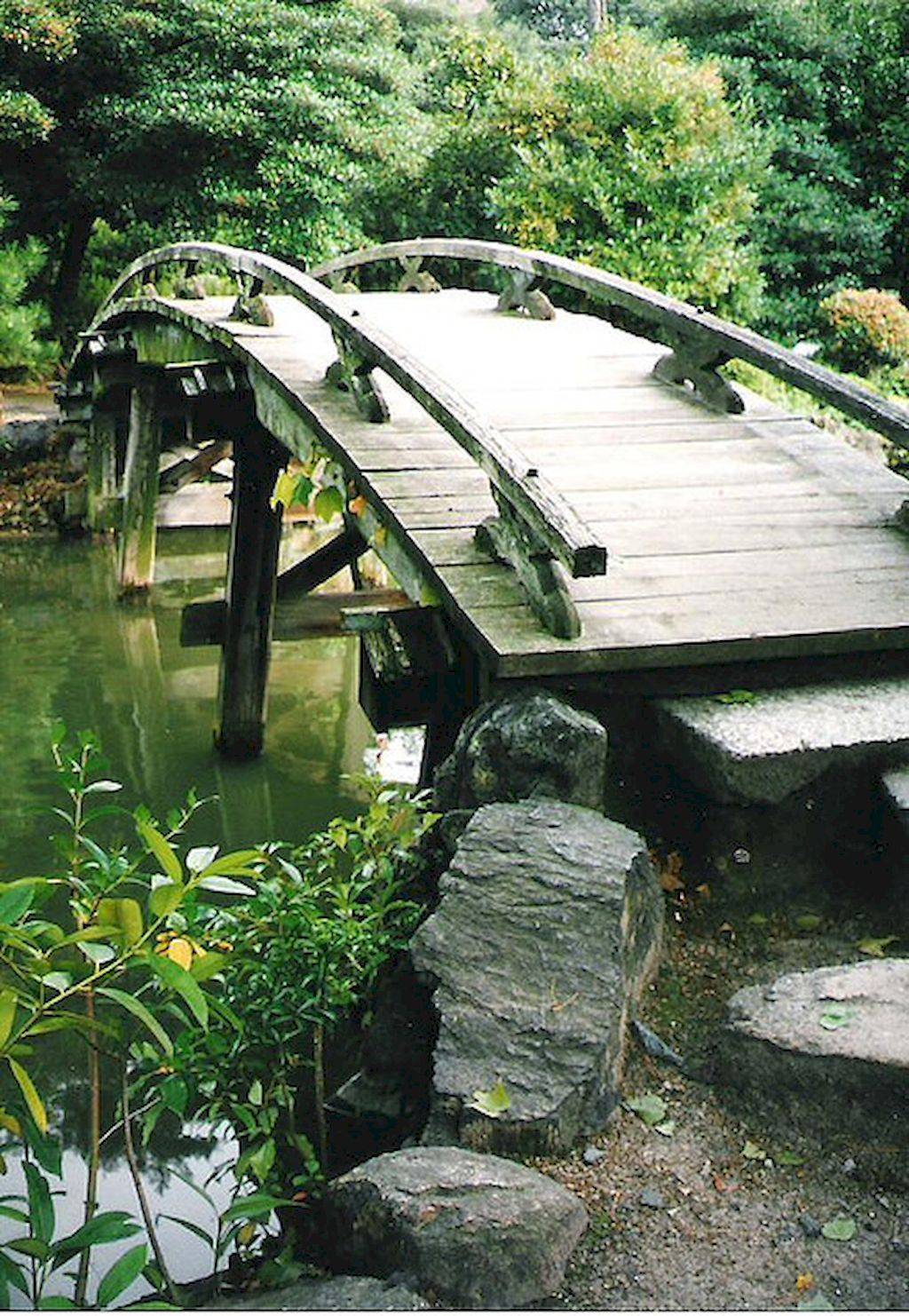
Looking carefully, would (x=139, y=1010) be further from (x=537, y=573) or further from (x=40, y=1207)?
(x=537, y=573)

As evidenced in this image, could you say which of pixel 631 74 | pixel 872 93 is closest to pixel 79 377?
pixel 631 74

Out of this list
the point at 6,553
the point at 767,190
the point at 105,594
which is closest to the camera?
the point at 105,594

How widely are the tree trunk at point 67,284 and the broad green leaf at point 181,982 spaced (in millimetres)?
14433

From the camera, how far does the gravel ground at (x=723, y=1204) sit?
2557mm

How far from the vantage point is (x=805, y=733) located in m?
3.65

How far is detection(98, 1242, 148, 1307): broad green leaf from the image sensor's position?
2.39 m

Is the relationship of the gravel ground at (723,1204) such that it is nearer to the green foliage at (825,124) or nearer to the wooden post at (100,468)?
the wooden post at (100,468)

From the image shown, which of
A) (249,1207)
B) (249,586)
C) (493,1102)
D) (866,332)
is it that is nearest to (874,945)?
(493,1102)

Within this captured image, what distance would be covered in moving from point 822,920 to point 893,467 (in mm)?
7569

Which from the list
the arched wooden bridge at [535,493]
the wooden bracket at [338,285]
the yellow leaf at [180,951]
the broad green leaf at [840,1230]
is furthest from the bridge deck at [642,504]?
the wooden bracket at [338,285]

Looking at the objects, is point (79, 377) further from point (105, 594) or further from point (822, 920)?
point (822, 920)

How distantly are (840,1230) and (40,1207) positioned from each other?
140cm

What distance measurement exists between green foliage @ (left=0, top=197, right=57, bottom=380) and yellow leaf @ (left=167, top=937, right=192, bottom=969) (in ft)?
40.7

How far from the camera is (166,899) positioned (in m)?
2.45
